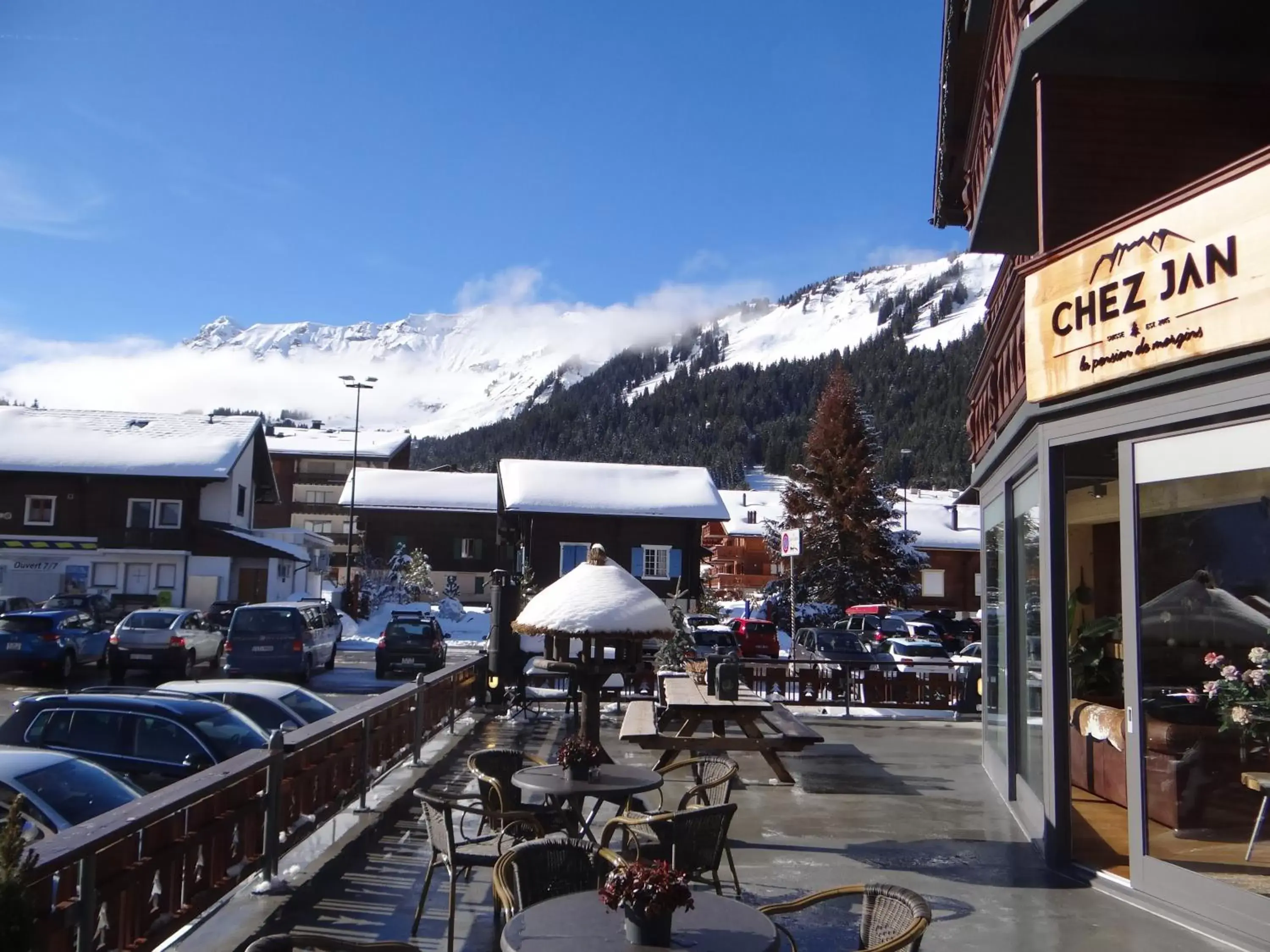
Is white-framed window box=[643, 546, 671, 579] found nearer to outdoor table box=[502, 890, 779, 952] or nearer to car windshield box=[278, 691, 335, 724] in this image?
car windshield box=[278, 691, 335, 724]

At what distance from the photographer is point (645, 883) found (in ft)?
13.0

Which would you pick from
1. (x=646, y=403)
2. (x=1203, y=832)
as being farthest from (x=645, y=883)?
(x=646, y=403)

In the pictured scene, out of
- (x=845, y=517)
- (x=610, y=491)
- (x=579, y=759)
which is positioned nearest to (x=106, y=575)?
(x=610, y=491)

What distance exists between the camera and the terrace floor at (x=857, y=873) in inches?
258

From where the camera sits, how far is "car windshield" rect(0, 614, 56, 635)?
882 inches

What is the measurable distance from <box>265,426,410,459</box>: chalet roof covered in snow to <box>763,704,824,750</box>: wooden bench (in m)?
76.2

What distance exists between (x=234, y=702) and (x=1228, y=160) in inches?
403

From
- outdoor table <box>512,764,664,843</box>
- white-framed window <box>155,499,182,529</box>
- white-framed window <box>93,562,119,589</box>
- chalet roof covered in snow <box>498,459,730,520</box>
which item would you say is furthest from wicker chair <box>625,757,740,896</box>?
white-framed window <box>155,499,182,529</box>

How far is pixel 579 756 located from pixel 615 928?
3490mm

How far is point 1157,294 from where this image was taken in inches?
267

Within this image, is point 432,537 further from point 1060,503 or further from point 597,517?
point 1060,503

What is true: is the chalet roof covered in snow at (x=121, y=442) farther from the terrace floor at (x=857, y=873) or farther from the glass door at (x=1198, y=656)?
the glass door at (x=1198, y=656)

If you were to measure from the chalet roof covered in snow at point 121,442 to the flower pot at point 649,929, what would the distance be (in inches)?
1679

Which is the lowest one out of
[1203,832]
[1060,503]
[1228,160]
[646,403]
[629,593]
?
[1203,832]
